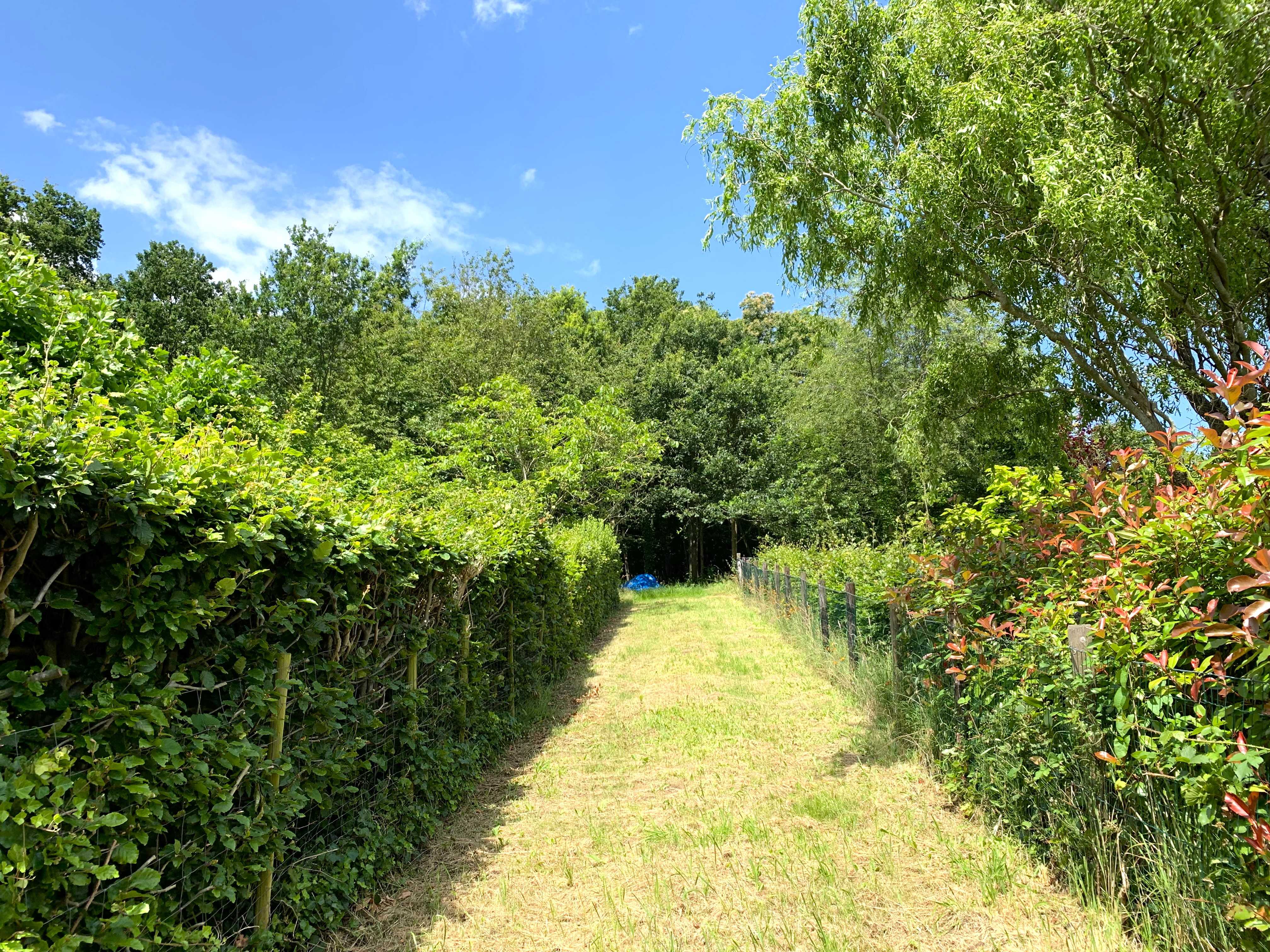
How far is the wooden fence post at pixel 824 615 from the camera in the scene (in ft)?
29.9

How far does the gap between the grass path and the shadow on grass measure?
14 millimetres

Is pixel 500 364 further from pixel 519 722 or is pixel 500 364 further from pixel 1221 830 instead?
pixel 1221 830

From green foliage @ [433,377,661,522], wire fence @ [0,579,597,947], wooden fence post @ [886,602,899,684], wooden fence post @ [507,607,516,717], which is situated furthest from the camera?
green foliage @ [433,377,661,522]

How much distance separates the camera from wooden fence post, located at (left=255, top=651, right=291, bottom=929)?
271 centimetres

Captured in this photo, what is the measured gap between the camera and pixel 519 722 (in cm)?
675

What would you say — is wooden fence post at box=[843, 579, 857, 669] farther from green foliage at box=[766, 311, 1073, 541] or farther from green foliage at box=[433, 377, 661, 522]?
green foliage at box=[433, 377, 661, 522]

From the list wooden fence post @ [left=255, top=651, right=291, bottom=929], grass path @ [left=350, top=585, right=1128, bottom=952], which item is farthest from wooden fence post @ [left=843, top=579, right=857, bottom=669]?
wooden fence post @ [left=255, top=651, right=291, bottom=929]

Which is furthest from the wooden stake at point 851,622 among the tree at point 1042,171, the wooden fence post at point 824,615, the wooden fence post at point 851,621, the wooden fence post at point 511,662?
the wooden fence post at point 511,662

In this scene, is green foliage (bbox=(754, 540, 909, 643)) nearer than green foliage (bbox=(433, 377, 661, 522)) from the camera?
Yes

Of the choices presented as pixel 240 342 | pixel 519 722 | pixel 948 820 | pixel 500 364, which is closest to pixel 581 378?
pixel 500 364

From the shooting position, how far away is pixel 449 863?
4105 millimetres

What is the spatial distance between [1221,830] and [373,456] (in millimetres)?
17121

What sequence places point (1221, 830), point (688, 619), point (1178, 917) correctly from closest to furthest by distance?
point (1221, 830)
point (1178, 917)
point (688, 619)

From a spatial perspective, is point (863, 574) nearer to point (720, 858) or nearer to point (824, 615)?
point (824, 615)
